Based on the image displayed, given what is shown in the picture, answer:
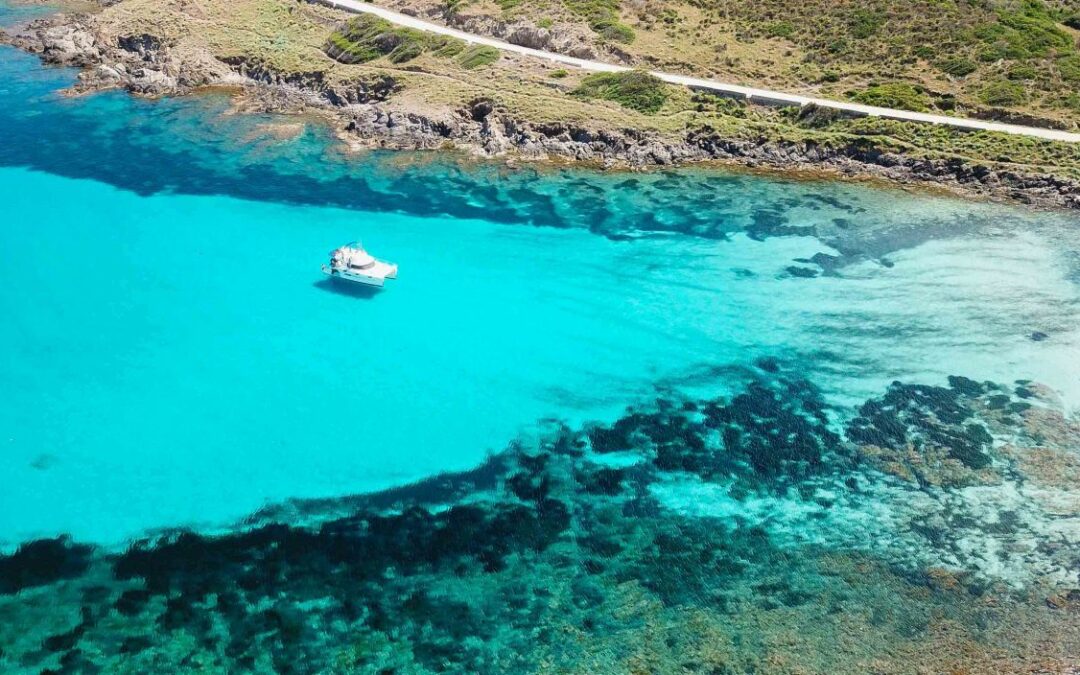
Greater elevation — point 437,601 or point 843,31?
point 843,31

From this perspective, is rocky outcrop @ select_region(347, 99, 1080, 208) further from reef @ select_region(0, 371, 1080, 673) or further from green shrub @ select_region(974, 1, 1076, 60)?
reef @ select_region(0, 371, 1080, 673)

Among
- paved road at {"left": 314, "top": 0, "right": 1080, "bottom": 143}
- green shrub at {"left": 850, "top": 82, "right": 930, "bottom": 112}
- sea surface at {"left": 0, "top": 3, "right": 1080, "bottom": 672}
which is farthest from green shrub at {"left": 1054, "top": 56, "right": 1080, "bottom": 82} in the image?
sea surface at {"left": 0, "top": 3, "right": 1080, "bottom": 672}

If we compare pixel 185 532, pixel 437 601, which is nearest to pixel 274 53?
pixel 185 532

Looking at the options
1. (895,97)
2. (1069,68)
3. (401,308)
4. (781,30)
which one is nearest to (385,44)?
(781,30)

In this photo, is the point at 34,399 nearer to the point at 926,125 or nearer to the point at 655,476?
the point at 655,476

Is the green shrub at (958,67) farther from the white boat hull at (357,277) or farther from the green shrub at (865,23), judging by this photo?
the white boat hull at (357,277)

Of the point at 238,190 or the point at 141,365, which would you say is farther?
the point at 238,190
